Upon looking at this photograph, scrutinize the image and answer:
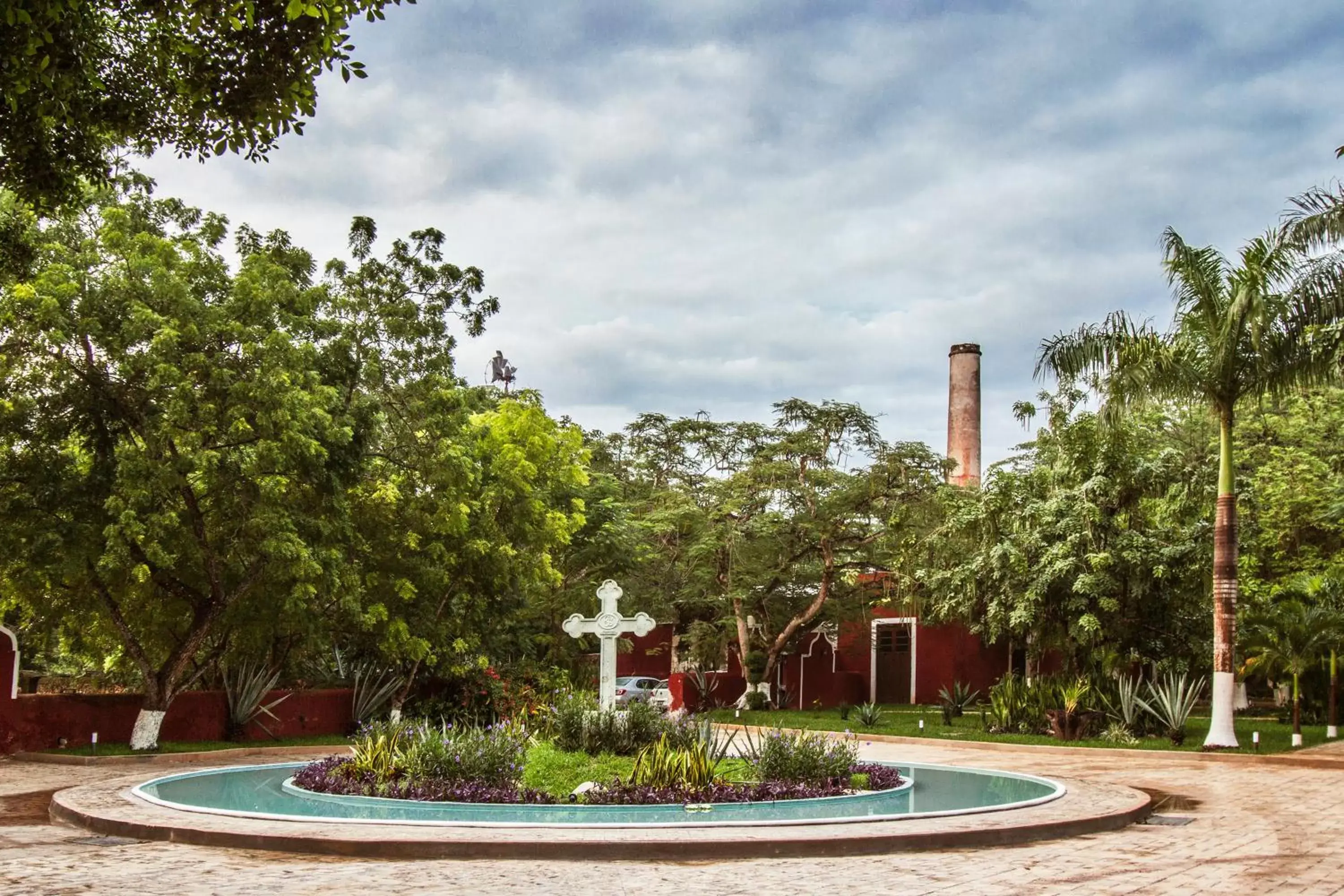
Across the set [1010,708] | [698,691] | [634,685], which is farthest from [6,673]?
[634,685]

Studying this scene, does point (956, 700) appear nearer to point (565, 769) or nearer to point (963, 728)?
point (963, 728)

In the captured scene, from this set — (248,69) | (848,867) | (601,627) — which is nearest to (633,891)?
(848,867)

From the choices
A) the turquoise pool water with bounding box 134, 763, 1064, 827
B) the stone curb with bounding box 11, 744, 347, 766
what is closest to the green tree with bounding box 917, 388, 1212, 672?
the turquoise pool water with bounding box 134, 763, 1064, 827

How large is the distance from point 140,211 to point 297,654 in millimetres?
9316

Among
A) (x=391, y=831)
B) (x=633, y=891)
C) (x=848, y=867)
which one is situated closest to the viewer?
(x=633, y=891)

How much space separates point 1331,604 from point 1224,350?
7.65 m

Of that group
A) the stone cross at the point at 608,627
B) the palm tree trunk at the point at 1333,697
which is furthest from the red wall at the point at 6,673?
the palm tree trunk at the point at 1333,697

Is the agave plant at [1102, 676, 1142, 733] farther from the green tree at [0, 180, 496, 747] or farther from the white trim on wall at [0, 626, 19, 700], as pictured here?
the white trim on wall at [0, 626, 19, 700]

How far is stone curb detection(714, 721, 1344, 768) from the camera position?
65.6 ft

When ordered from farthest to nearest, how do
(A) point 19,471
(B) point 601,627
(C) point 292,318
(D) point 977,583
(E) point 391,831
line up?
(D) point 977,583, (C) point 292,318, (A) point 19,471, (B) point 601,627, (E) point 391,831

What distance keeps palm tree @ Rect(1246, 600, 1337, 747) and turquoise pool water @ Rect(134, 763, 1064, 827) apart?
9374 mm

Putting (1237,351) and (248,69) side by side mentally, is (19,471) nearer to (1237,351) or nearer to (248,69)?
(248,69)

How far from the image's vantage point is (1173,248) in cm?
2208

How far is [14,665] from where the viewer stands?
20.3 m
